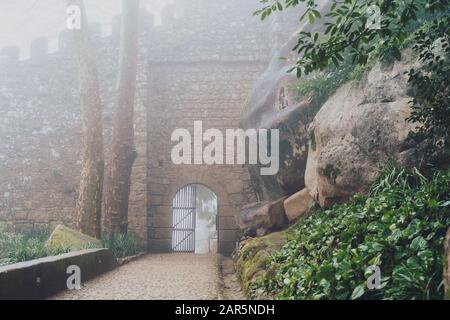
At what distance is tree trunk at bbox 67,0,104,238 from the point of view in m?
8.40

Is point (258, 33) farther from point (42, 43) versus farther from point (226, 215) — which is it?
point (42, 43)

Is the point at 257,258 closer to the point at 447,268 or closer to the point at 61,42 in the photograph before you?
the point at 447,268

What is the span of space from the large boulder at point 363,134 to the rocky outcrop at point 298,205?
2.12 ft

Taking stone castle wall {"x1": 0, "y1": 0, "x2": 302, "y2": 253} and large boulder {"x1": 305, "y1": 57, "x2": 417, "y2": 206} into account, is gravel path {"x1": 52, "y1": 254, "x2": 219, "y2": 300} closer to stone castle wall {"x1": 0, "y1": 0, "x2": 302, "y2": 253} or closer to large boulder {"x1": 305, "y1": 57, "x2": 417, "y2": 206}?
large boulder {"x1": 305, "y1": 57, "x2": 417, "y2": 206}

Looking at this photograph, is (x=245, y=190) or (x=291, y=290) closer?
(x=291, y=290)

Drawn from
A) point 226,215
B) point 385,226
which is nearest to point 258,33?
point 226,215

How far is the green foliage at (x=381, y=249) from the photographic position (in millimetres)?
2525

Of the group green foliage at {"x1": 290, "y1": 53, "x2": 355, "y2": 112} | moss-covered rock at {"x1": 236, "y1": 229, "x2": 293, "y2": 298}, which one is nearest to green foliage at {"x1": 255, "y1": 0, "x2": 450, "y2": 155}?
green foliage at {"x1": 290, "y1": 53, "x2": 355, "y2": 112}

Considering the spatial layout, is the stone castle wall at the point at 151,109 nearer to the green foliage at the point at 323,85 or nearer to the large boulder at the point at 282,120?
the large boulder at the point at 282,120

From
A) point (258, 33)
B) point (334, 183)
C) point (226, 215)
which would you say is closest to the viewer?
point (334, 183)

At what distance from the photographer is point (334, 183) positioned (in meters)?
4.97

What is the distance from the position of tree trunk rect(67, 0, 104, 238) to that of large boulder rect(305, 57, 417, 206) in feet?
15.9

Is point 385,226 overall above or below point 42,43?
below
